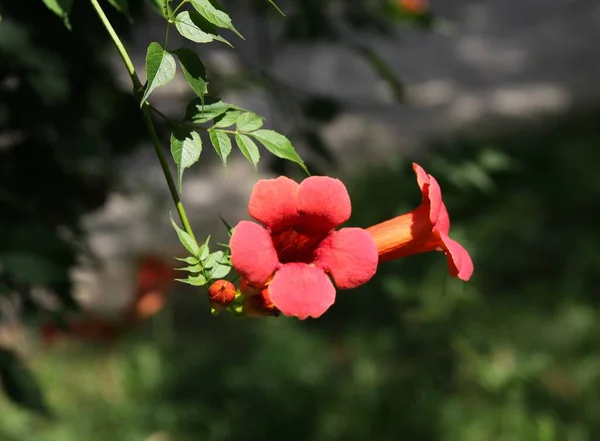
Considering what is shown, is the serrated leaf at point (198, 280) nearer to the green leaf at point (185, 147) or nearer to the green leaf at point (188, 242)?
the green leaf at point (188, 242)

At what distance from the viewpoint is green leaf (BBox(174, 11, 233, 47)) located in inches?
42.6

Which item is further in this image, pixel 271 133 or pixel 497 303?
pixel 497 303

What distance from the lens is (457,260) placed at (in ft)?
3.72

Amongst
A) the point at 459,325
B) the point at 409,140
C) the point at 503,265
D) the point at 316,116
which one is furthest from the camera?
the point at 409,140

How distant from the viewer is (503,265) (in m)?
4.68

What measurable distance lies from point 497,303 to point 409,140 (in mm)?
2097

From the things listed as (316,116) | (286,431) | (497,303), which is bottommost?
(497,303)

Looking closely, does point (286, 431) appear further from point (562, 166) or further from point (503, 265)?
point (562, 166)

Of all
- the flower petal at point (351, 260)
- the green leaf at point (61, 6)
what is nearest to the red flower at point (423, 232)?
the flower petal at point (351, 260)

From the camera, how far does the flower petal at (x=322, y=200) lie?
1073 millimetres

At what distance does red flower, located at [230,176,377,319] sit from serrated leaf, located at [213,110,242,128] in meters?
0.14

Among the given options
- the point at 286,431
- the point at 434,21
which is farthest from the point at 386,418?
the point at 434,21

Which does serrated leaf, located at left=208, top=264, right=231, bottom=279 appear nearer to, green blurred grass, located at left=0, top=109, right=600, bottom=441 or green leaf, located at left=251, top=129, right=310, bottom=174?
green leaf, located at left=251, top=129, right=310, bottom=174

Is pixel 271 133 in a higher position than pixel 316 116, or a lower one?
higher
